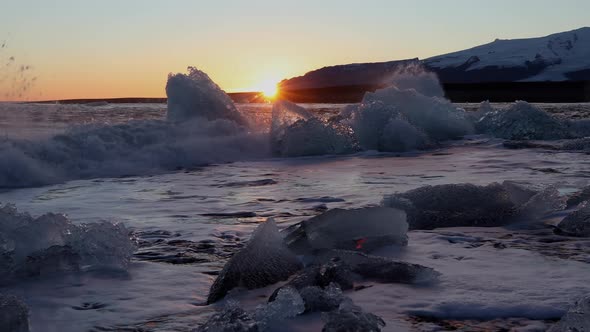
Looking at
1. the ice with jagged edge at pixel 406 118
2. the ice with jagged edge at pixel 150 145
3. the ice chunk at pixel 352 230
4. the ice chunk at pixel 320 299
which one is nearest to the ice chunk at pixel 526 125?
the ice with jagged edge at pixel 406 118

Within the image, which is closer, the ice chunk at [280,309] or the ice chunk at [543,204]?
the ice chunk at [280,309]

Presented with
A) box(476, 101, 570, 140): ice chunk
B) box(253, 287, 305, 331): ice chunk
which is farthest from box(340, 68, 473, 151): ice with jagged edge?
box(253, 287, 305, 331): ice chunk

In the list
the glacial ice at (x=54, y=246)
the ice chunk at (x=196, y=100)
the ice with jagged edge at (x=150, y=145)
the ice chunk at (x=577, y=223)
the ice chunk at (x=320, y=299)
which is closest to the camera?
the ice chunk at (x=320, y=299)

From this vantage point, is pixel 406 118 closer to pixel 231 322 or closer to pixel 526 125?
pixel 526 125

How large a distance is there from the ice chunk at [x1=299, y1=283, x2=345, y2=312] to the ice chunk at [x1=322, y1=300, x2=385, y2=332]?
207mm

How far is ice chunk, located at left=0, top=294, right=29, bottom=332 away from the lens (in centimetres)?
237

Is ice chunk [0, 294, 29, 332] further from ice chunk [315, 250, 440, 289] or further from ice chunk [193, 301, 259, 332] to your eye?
ice chunk [315, 250, 440, 289]

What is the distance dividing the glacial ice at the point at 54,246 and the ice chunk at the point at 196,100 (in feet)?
30.0

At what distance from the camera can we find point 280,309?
2.44 meters

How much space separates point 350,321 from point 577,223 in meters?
2.19

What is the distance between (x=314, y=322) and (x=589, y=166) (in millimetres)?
5807

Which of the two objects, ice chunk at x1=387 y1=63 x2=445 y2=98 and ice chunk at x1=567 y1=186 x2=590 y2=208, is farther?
ice chunk at x1=387 y1=63 x2=445 y2=98

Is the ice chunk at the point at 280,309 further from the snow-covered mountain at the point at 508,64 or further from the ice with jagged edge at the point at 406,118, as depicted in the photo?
the snow-covered mountain at the point at 508,64

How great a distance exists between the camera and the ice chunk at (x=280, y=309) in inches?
93.6
